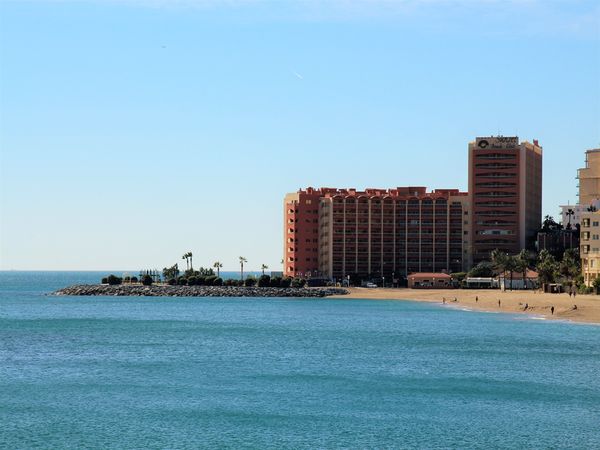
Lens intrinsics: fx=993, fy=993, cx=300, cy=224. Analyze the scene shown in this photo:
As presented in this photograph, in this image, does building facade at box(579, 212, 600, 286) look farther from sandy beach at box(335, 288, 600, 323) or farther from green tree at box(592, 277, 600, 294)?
green tree at box(592, 277, 600, 294)

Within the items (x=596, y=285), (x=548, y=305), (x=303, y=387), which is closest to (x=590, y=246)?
(x=596, y=285)

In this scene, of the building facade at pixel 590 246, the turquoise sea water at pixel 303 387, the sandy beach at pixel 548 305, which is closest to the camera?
the turquoise sea water at pixel 303 387

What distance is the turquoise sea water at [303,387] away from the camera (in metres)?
59.1

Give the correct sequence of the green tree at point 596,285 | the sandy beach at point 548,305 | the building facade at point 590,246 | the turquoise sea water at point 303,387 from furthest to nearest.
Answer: the building facade at point 590,246 → the green tree at point 596,285 → the sandy beach at point 548,305 → the turquoise sea water at point 303,387

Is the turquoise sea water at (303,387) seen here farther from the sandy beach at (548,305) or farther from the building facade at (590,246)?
the building facade at (590,246)

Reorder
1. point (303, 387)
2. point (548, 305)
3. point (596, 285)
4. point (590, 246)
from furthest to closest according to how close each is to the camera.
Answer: point (590, 246), point (596, 285), point (548, 305), point (303, 387)

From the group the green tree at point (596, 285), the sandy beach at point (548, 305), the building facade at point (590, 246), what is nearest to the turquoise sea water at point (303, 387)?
the sandy beach at point (548, 305)

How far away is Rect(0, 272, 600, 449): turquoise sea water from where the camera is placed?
194 ft

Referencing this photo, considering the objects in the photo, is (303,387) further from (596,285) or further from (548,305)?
(596,285)

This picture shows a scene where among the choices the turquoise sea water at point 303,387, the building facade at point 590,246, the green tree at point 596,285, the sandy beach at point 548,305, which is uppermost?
the building facade at point 590,246

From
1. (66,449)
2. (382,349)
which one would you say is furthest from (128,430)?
(382,349)

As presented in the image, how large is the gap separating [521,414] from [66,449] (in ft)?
95.9

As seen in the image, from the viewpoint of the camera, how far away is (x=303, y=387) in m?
76.4

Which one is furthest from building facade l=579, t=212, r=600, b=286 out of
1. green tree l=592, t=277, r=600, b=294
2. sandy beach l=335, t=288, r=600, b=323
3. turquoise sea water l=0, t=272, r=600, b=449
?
turquoise sea water l=0, t=272, r=600, b=449
